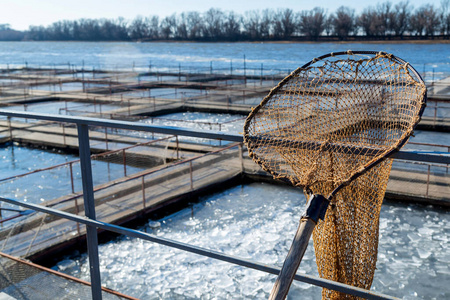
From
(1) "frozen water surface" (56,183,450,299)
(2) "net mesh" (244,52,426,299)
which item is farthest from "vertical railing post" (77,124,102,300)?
(1) "frozen water surface" (56,183,450,299)

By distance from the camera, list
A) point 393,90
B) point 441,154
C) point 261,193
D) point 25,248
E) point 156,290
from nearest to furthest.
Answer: point 441,154
point 393,90
point 156,290
point 25,248
point 261,193

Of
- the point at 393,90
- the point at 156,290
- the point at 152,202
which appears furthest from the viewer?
the point at 152,202

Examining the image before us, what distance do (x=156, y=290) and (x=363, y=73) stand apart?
282 inches

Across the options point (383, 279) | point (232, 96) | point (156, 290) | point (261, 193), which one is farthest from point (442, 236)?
point (232, 96)

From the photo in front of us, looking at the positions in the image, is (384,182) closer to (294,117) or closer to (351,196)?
(351,196)

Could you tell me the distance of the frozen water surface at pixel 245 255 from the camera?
894cm

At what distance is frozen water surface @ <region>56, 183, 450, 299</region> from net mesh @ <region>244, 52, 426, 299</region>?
637cm

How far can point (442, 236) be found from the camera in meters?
11.0

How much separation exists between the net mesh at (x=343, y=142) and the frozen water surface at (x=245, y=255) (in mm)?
6372

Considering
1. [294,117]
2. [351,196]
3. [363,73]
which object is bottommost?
[351,196]

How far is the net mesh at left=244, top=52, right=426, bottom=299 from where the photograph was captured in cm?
226

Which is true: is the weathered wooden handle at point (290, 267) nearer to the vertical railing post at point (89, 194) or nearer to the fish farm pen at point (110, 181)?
the fish farm pen at point (110, 181)

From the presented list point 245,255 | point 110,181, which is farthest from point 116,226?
point 110,181

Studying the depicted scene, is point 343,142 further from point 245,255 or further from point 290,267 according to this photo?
point 245,255
